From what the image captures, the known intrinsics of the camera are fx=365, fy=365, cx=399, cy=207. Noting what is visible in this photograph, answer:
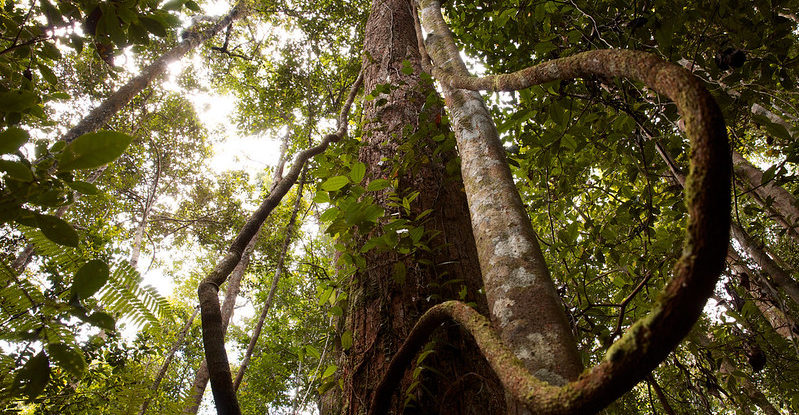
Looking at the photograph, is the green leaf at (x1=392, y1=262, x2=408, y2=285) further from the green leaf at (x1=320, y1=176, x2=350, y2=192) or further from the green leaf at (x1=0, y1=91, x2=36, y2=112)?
the green leaf at (x1=0, y1=91, x2=36, y2=112)

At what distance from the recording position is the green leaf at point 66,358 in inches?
34.3

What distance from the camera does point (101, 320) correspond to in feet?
3.03

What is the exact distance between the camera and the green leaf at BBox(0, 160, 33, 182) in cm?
80

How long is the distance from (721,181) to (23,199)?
1.32 m

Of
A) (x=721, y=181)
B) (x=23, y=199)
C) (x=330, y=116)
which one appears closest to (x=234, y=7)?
(x=330, y=116)

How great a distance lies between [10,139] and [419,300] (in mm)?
1305

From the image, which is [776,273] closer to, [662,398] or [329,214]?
[662,398]

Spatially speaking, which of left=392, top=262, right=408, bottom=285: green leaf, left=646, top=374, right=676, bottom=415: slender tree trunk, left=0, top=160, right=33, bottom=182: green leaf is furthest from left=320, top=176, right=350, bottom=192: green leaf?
left=646, top=374, right=676, bottom=415: slender tree trunk

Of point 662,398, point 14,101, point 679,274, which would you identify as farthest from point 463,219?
point 14,101

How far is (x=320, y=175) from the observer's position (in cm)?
178

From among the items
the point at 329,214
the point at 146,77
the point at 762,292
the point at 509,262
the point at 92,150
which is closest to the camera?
the point at 92,150

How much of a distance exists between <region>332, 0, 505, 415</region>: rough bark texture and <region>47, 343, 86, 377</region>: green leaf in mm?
842

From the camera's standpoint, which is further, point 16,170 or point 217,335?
point 217,335

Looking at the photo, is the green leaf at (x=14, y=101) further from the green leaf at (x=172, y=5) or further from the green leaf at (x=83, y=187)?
the green leaf at (x=172, y=5)
